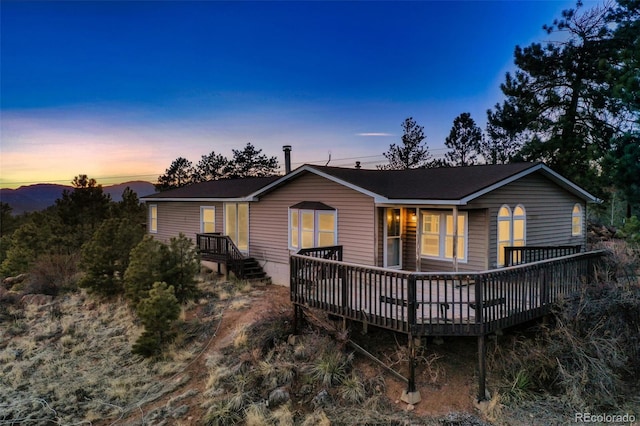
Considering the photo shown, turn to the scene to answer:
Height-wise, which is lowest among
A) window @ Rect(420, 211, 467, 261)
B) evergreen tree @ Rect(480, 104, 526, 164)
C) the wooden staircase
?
the wooden staircase

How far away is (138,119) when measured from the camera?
22188 mm

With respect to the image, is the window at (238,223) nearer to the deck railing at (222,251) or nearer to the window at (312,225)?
the deck railing at (222,251)

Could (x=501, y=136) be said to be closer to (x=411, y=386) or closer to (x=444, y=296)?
(x=444, y=296)

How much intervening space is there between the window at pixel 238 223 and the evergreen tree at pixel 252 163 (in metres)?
24.8

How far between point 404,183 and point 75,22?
14.9 meters

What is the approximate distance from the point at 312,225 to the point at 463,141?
77.8 ft

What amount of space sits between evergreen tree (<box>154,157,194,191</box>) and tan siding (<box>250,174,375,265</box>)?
30.4 meters

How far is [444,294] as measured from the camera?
6.69m

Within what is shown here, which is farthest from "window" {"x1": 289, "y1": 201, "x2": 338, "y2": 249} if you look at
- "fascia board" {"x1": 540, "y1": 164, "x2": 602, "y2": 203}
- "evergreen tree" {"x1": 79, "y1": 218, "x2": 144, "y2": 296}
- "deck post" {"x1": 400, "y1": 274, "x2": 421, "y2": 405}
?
"fascia board" {"x1": 540, "y1": 164, "x2": 602, "y2": 203}

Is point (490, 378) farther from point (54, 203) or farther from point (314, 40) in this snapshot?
point (54, 203)

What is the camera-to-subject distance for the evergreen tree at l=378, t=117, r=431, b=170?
3366cm

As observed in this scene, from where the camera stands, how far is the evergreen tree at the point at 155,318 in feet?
30.4

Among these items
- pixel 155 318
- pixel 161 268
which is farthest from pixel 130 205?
pixel 155 318

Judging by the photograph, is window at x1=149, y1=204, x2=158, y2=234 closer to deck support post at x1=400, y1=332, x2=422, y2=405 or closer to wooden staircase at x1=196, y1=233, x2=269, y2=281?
wooden staircase at x1=196, y1=233, x2=269, y2=281
